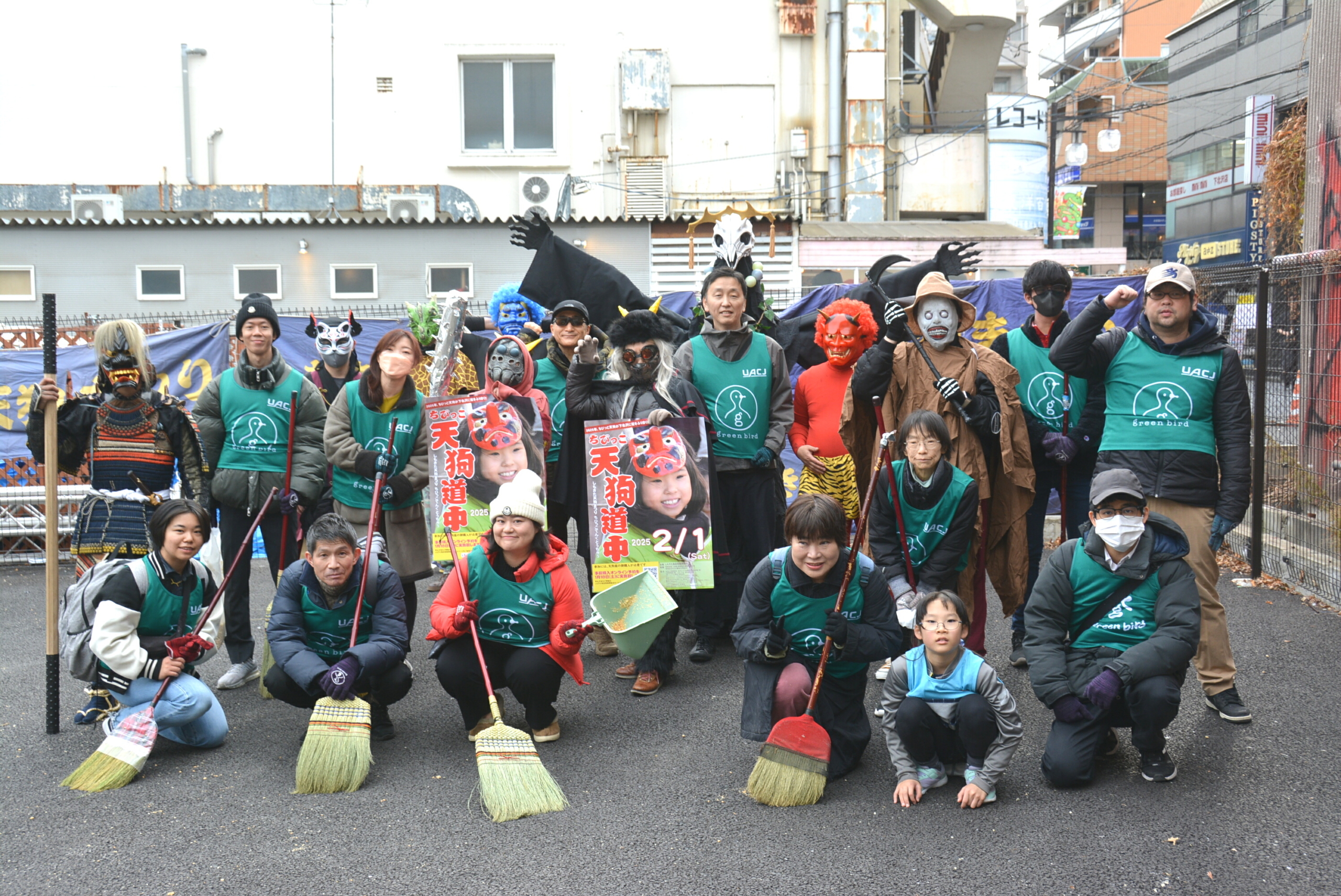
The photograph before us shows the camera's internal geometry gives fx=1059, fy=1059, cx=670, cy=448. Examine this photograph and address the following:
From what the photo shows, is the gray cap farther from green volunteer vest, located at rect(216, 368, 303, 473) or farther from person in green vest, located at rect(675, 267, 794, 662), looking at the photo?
green volunteer vest, located at rect(216, 368, 303, 473)

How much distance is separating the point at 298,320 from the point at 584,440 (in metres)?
4.96

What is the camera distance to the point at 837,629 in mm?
4082

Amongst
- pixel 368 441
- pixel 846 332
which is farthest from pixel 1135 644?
pixel 368 441

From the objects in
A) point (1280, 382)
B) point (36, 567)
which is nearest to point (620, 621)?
point (1280, 382)

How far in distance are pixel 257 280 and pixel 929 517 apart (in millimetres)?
12640

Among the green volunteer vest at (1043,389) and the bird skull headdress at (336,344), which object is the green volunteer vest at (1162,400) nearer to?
the green volunteer vest at (1043,389)

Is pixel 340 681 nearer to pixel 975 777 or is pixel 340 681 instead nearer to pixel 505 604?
pixel 505 604

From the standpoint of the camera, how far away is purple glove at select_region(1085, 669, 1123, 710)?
3943 millimetres

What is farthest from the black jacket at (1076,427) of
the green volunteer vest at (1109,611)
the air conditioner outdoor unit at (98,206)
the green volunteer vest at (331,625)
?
the air conditioner outdoor unit at (98,206)

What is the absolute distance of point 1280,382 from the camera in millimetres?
7168

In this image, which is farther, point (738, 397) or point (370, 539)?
point (738, 397)

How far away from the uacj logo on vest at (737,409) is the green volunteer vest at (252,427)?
2.34 m

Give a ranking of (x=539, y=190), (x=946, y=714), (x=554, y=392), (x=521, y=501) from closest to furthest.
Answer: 1. (x=946, y=714)
2. (x=521, y=501)
3. (x=554, y=392)
4. (x=539, y=190)

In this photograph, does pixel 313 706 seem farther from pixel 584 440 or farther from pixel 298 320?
pixel 298 320
